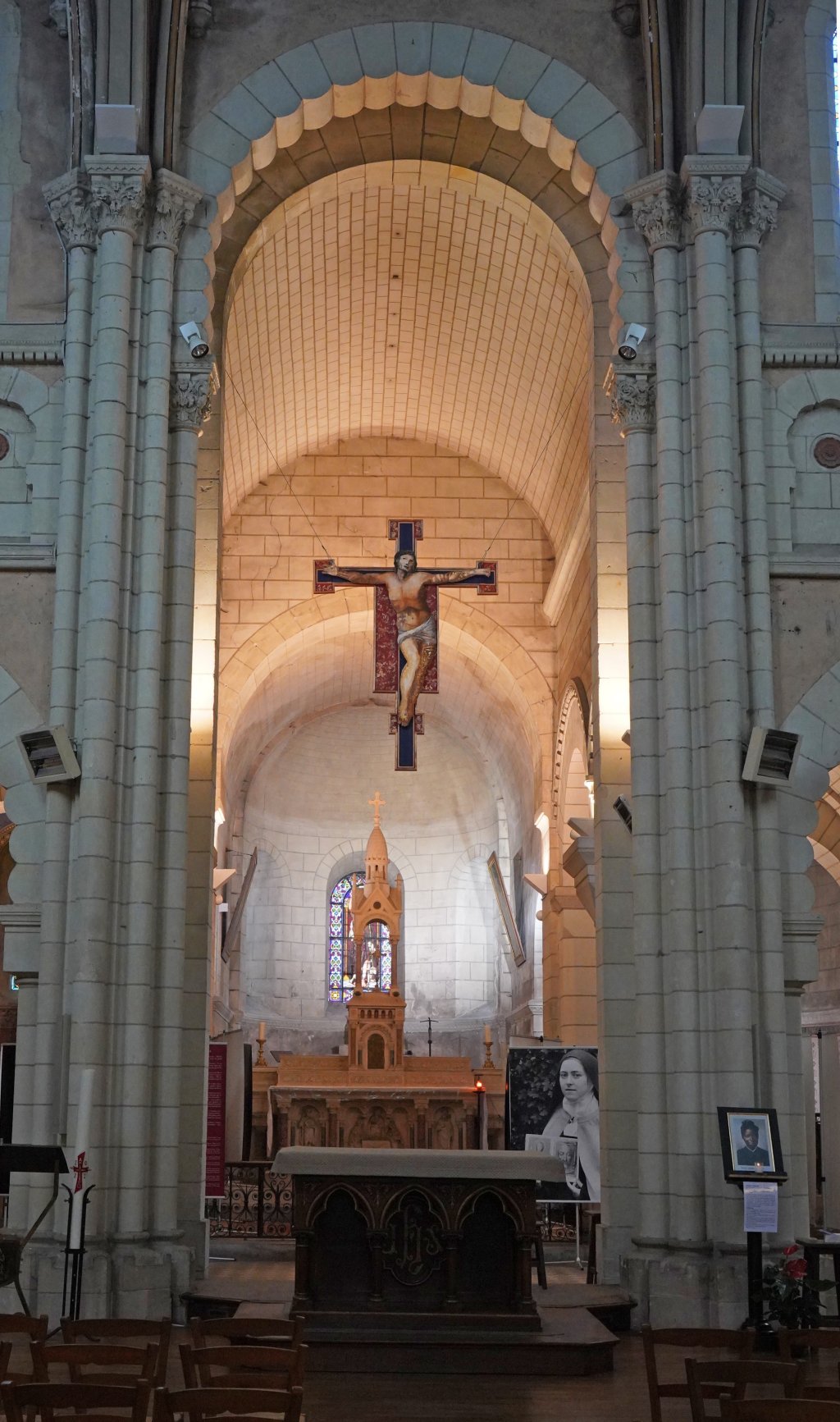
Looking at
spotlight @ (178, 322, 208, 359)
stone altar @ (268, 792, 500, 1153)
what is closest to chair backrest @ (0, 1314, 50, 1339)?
spotlight @ (178, 322, 208, 359)

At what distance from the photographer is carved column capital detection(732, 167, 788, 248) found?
14.4 meters

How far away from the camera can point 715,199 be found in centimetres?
1422

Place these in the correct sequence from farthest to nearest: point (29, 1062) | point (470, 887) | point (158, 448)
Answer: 1. point (470, 887)
2. point (158, 448)
3. point (29, 1062)

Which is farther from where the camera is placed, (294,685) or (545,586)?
(294,685)

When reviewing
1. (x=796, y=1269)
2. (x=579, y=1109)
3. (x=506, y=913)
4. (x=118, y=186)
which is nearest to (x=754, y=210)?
(x=118, y=186)

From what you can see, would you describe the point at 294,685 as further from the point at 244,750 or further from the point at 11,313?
the point at 11,313

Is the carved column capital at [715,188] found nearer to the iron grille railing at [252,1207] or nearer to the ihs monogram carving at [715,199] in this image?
the ihs monogram carving at [715,199]

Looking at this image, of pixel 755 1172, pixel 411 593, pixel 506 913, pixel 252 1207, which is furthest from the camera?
pixel 506 913

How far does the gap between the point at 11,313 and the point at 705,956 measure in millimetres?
8328

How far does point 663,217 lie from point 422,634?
192 inches

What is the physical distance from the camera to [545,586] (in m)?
24.6

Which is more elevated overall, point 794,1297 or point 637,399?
point 637,399

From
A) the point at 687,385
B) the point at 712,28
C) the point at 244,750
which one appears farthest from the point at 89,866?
the point at 244,750

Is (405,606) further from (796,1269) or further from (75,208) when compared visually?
(796,1269)
